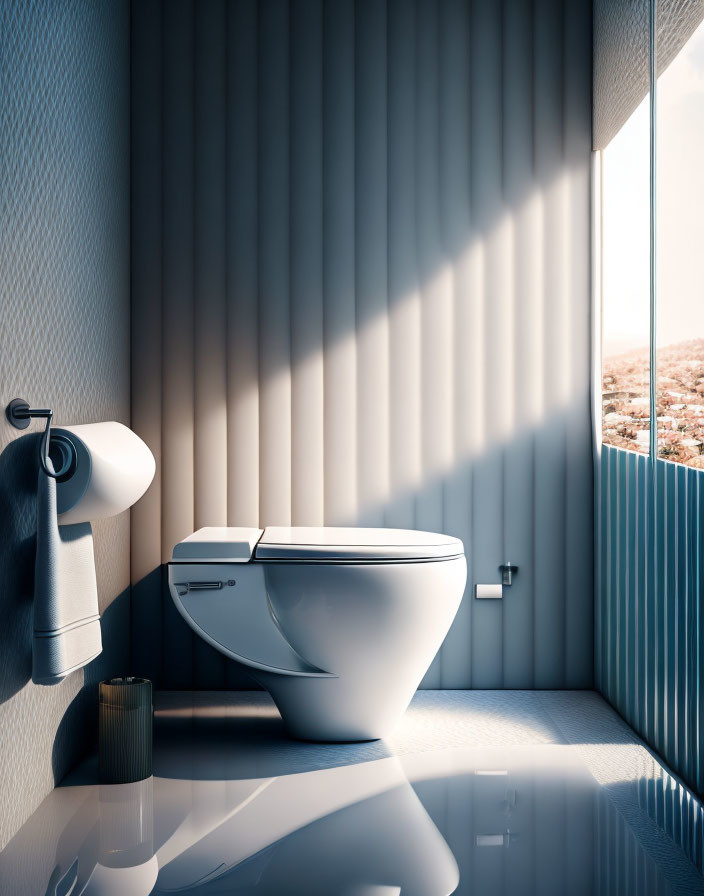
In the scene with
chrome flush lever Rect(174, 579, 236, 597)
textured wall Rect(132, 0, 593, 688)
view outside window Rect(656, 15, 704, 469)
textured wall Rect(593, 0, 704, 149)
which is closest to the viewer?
view outside window Rect(656, 15, 704, 469)

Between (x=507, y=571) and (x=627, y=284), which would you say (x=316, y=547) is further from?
(x=627, y=284)

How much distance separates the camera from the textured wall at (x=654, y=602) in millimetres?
1782

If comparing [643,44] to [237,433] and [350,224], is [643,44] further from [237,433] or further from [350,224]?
[237,433]

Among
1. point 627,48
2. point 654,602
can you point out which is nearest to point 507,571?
point 654,602

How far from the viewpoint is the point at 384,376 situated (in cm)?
253

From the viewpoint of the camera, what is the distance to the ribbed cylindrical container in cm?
185

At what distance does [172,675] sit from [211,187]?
1367mm

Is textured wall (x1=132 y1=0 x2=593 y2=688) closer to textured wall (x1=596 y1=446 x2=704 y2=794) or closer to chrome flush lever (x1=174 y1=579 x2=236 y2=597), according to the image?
textured wall (x1=596 y1=446 x2=704 y2=794)

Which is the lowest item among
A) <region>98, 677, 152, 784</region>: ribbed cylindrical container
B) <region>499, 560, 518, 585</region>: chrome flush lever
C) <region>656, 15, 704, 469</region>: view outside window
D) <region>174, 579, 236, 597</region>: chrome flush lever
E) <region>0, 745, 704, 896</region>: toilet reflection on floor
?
<region>0, 745, 704, 896</region>: toilet reflection on floor

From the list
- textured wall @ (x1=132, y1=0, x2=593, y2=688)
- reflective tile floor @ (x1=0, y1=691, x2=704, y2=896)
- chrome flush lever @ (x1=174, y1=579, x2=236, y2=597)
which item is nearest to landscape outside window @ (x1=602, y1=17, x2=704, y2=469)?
textured wall @ (x1=132, y1=0, x2=593, y2=688)

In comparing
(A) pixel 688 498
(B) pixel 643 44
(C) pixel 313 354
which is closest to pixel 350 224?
(C) pixel 313 354

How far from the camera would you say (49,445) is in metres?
1.69

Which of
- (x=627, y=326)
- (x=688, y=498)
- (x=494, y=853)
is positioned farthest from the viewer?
(x=627, y=326)

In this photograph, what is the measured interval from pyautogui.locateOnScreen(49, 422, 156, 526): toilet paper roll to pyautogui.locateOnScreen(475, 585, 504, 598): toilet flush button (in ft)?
3.50
